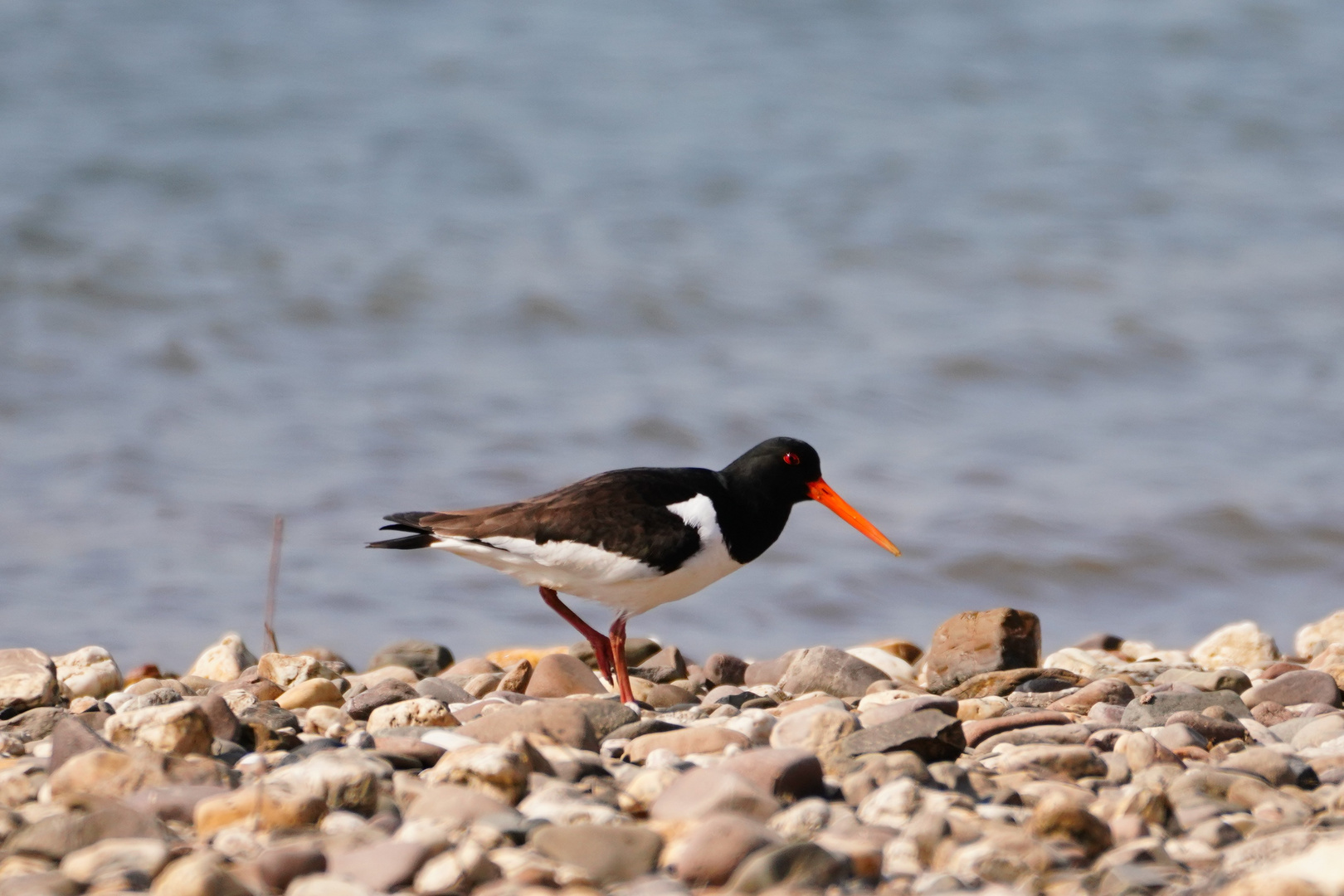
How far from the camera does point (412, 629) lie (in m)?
6.86

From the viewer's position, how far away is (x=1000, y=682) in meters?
4.80

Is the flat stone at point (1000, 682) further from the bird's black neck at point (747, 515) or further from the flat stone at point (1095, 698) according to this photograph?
the bird's black neck at point (747, 515)

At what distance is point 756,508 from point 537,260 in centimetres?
632

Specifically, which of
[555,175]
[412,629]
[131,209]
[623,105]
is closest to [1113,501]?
[412,629]

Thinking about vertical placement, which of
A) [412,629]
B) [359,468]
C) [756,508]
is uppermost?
[756,508]

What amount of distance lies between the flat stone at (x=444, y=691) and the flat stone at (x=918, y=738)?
1580mm

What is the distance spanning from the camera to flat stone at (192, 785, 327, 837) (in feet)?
10.2

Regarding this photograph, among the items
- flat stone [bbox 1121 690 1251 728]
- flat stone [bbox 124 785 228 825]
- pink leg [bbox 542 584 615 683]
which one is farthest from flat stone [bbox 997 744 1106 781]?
flat stone [bbox 124 785 228 825]

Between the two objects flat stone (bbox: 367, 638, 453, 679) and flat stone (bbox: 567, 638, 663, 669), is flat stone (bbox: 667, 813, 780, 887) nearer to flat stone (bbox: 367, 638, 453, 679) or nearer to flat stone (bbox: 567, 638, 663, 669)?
flat stone (bbox: 567, 638, 663, 669)

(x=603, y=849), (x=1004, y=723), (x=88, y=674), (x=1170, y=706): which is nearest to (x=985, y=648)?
(x=1170, y=706)

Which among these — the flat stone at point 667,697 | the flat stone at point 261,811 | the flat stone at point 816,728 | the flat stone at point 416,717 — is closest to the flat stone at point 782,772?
the flat stone at point 816,728

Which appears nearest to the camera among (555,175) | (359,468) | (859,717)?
(859,717)

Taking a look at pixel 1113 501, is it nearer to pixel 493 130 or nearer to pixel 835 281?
pixel 835 281

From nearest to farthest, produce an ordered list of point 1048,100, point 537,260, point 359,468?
point 359,468 → point 537,260 → point 1048,100
